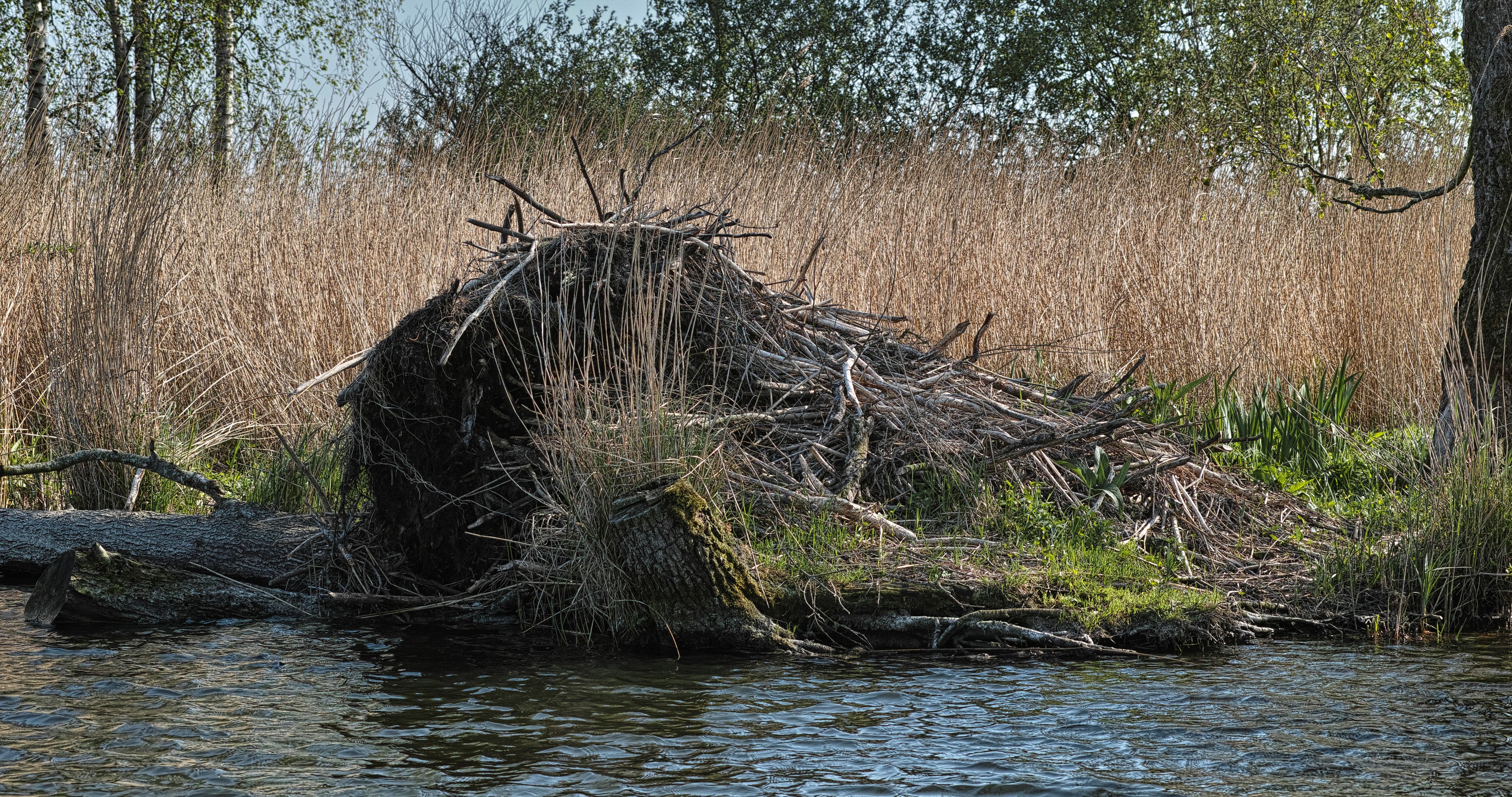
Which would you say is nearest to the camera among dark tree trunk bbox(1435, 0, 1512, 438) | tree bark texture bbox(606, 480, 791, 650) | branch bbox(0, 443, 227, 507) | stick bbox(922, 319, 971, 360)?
A: tree bark texture bbox(606, 480, 791, 650)

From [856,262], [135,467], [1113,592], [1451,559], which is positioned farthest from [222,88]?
[1451,559]

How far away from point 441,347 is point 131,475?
8.23 feet

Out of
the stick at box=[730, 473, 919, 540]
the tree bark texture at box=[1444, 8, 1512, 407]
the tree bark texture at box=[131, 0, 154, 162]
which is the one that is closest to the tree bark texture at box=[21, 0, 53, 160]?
the tree bark texture at box=[131, 0, 154, 162]

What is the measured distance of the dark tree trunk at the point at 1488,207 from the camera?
5285 mm

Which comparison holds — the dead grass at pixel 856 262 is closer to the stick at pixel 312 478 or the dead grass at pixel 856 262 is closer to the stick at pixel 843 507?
the stick at pixel 312 478

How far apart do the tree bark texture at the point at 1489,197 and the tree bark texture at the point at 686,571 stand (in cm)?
331

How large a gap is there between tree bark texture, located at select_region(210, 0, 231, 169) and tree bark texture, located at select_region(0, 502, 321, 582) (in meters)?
3.72

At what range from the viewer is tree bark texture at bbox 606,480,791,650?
4.15 m

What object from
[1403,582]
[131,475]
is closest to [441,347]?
[131,475]

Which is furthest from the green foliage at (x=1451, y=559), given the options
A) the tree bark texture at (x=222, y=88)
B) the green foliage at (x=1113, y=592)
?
the tree bark texture at (x=222, y=88)

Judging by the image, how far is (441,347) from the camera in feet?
16.5

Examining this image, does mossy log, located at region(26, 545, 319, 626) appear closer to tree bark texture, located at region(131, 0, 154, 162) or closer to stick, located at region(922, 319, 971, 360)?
stick, located at region(922, 319, 971, 360)

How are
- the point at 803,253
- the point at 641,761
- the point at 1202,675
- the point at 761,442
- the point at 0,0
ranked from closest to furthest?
1. the point at 641,761
2. the point at 1202,675
3. the point at 761,442
4. the point at 803,253
5. the point at 0,0

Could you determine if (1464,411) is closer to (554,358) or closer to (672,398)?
(672,398)
